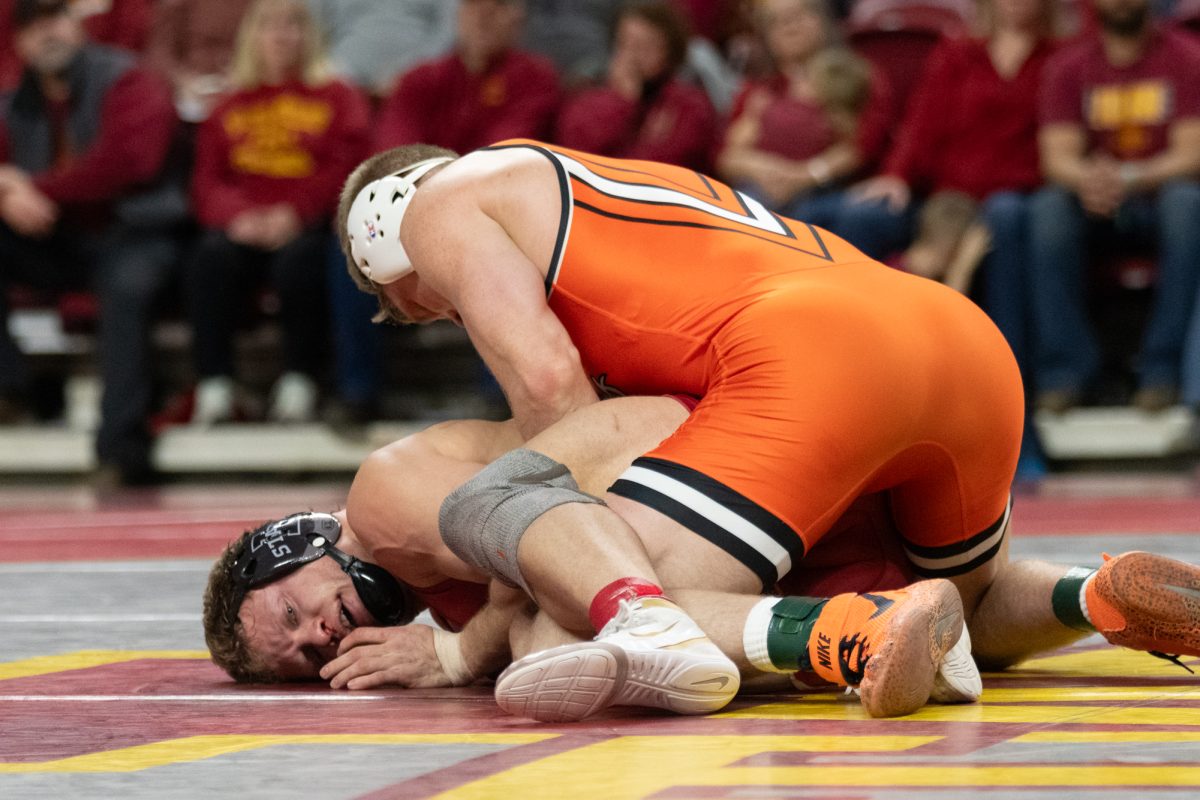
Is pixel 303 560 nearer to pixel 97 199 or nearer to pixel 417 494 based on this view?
pixel 417 494

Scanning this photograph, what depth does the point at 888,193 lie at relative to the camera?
7652 mm

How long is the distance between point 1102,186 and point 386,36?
3.78 meters

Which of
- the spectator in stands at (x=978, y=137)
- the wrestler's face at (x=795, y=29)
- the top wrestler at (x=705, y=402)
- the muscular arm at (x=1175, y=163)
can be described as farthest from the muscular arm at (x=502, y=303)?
the wrestler's face at (x=795, y=29)

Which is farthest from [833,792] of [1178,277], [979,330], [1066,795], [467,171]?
[1178,277]

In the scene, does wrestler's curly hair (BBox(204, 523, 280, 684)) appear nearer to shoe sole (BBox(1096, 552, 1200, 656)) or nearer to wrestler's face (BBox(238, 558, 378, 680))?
wrestler's face (BBox(238, 558, 378, 680))

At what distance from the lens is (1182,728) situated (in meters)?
2.35

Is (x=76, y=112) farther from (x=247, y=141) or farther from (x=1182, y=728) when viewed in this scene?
(x=1182, y=728)

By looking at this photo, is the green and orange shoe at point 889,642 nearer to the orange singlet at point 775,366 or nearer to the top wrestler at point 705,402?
the top wrestler at point 705,402

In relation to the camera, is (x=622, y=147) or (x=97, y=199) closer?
(x=622, y=147)

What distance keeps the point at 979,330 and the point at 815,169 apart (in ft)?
16.6

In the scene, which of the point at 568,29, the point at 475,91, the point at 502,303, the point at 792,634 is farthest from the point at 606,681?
the point at 568,29

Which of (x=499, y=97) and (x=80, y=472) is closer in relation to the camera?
(x=499, y=97)

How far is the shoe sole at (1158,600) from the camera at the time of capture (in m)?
2.73

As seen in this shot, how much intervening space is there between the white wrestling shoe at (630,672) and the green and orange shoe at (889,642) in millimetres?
147
